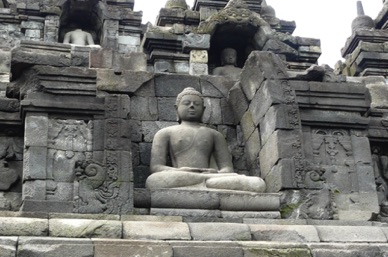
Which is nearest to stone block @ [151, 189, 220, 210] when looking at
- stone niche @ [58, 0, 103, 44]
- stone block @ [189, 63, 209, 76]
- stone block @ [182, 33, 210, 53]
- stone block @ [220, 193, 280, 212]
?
stone block @ [220, 193, 280, 212]

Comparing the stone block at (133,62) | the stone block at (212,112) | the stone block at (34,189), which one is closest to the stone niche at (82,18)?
the stone block at (133,62)

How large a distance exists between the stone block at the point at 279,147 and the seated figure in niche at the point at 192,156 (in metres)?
0.50

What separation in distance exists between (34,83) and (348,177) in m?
4.48

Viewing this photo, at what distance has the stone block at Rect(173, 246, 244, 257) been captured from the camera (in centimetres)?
836

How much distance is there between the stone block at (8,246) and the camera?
7.97 m

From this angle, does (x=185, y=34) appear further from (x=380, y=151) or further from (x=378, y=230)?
(x=378, y=230)

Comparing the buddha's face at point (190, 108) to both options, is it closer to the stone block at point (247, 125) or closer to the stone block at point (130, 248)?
the stone block at point (247, 125)

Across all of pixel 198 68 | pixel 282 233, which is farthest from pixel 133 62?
pixel 282 233

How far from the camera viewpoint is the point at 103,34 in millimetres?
17422

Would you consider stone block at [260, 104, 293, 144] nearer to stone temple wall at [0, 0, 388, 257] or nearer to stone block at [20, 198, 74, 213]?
stone temple wall at [0, 0, 388, 257]

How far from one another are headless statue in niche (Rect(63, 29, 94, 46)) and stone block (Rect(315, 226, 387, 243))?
9.00 meters

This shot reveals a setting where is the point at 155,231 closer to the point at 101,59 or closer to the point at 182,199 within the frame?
the point at 182,199

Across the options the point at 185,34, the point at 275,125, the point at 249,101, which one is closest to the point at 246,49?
the point at 185,34

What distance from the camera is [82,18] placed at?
18.1 metres
